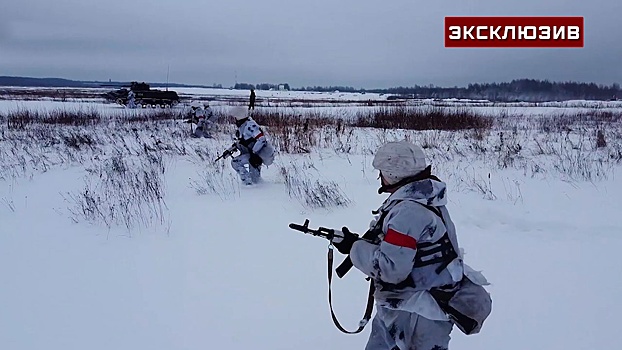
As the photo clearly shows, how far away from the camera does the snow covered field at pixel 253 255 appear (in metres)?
3.07

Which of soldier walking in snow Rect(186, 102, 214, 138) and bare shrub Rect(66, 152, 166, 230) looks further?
soldier walking in snow Rect(186, 102, 214, 138)

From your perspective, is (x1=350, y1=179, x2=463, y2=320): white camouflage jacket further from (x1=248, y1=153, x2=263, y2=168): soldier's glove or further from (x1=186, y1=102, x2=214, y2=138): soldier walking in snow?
(x1=186, y1=102, x2=214, y2=138): soldier walking in snow

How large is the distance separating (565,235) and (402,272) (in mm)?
3903

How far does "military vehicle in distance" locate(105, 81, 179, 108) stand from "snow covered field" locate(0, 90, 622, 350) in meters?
24.7

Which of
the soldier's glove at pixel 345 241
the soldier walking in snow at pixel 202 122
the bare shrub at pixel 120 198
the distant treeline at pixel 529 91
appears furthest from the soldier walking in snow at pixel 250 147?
the distant treeline at pixel 529 91

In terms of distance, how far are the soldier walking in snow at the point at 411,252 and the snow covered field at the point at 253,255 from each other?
3.37 feet

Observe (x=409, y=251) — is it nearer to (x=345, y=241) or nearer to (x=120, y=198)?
(x=345, y=241)

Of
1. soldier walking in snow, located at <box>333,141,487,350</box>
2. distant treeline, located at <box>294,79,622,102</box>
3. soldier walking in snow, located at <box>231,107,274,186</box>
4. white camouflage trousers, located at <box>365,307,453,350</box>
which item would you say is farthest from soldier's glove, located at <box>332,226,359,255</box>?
distant treeline, located at <box>294,79,622,102</box>

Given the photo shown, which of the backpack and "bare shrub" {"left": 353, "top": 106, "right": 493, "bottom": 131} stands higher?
"bare shrub" {"left": 353, "top": 106, "right": 493, "bottom": 131}

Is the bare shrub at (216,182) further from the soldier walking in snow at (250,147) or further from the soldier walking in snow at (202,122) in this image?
the soldier walking in snow at (202,122)

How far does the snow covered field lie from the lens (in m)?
3.07

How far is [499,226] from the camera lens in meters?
5.22

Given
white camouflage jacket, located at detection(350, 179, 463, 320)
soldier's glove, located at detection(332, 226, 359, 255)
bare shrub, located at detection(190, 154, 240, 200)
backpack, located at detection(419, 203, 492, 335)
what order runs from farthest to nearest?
1. bare shrub, located at detection(190, 154, 240, 200)
2. soldier's glove, located at detection(332, 226, 359, 255)
3. backpack, located at detection(419, 203, 492, 335)
4. white camouflage jacket, located at detection(350, 179, 463, 320)

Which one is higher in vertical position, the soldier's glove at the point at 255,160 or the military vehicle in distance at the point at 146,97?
the military vehicle in distance at the point at 146,97
